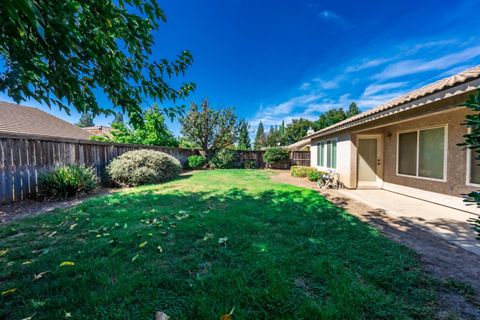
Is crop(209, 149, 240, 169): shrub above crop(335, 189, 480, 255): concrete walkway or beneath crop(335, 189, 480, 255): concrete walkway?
above

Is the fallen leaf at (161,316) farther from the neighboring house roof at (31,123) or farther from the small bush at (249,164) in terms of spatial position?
the small bush at (249,164)

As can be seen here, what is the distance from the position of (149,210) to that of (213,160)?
491 inches

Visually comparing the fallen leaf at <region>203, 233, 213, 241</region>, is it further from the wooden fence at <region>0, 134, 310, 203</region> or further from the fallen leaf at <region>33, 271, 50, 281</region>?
the wooden fence at <region>0, 134, 310, 203</region>

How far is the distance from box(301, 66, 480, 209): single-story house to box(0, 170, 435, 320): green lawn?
2.99 meters

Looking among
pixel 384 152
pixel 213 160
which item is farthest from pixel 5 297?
pixel 213 160

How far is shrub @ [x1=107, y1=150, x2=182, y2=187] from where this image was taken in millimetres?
7715

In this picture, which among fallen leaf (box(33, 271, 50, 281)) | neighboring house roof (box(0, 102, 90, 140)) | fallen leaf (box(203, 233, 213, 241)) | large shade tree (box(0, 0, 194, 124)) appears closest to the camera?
large shade tree (box(0, 0, 194, 124))

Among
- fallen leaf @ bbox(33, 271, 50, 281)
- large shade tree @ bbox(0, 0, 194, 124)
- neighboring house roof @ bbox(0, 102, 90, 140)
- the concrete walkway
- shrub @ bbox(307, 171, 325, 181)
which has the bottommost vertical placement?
the concrete walkway

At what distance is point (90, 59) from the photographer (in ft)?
6.06

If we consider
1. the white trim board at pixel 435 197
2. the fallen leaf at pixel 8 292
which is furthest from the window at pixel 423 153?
the fallen leaf at pixel 8 292

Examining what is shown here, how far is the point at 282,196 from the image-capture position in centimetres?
608

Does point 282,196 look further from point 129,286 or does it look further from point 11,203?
point 11,203

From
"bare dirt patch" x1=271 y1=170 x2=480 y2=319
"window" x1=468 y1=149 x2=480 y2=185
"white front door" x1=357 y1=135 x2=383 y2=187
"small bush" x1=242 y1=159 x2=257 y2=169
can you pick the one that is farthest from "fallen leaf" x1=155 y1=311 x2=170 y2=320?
"small bush" x1=242 y1=159 x2=257 y2=169

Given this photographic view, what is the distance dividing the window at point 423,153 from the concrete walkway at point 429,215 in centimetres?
91
